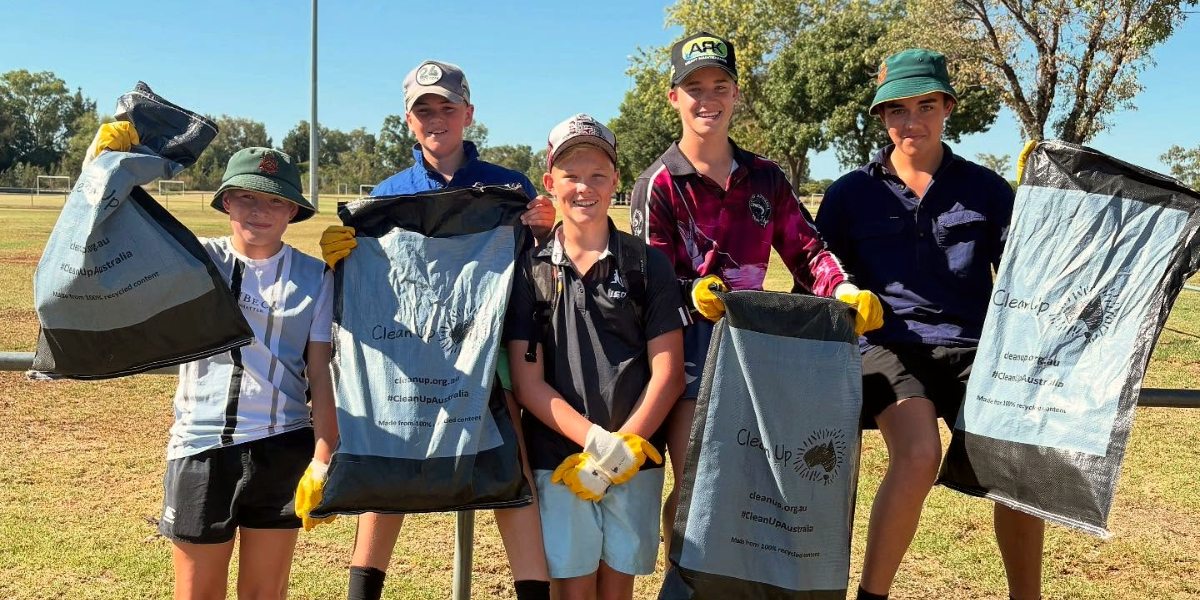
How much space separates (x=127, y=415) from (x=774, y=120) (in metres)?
37.1

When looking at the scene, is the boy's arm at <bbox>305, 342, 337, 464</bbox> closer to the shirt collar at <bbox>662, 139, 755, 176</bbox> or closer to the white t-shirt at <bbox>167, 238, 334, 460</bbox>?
the white t-shirt at <bbox>167, 238, 334, 460</bbox>

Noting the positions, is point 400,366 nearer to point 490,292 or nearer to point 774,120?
point 490,292

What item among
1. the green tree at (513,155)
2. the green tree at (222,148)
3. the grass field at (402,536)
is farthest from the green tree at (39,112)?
the grass field at (402,536)

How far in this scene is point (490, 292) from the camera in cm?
283

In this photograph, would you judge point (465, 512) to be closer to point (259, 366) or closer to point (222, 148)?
point (259, 366)

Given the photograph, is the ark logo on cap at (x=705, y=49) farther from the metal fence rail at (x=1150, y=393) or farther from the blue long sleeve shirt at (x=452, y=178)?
the metal fence rail at (x=1150, y=393)

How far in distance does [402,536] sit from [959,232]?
320 centimetres

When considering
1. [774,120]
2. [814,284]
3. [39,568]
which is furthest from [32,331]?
[774,120]

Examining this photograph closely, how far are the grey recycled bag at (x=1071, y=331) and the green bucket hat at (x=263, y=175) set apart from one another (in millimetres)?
2229

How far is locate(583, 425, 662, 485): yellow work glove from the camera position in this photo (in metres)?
2.70

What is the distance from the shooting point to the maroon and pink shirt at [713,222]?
310cm

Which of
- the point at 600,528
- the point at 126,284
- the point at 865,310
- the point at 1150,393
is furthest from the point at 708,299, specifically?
the point at 126,284

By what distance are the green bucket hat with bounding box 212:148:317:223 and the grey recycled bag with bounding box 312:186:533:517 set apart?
214mm

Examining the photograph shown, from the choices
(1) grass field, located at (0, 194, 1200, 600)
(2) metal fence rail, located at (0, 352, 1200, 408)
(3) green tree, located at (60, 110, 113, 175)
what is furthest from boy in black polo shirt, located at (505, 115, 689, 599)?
(3) green tree, located at (60, 110, 113, 175)
